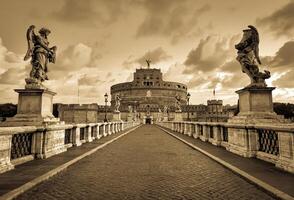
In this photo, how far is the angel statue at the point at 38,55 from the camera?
394 inches

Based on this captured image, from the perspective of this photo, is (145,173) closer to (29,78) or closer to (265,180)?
(265,180)

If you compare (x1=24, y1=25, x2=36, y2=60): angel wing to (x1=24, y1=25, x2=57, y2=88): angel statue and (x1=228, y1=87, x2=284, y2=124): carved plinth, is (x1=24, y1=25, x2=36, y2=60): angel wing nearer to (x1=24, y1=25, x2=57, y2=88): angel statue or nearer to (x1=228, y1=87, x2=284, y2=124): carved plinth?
(x1=24, y1=25, x2=57, y2=88): angel statue

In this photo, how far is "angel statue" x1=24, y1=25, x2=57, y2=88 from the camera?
1001 centimetres

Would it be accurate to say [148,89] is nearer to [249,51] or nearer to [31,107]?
[249,51]

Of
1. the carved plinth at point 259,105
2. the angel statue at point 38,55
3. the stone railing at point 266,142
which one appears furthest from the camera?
the angel statue at point 38,55

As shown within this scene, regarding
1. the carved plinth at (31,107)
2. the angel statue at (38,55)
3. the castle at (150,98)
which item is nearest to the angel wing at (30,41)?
the angel statue at (38,55)

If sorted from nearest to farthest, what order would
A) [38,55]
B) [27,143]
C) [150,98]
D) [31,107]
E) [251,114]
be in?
[27,143] < [251,114] < [31,107] < [38,55] < [150,98]

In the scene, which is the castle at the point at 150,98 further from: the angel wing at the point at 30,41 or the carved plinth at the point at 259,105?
the angel wing at the point at 30,41

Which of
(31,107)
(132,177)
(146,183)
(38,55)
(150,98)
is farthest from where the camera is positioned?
(150,98)

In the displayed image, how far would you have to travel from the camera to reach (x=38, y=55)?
33.9 ft

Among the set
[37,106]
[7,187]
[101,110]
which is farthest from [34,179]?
[101,110]

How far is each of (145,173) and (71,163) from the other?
2.57 metres

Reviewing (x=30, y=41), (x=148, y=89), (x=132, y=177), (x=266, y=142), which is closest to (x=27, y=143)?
(x=30, y=41)

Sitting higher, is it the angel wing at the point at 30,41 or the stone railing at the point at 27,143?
the angel wing at the point at 30,41
